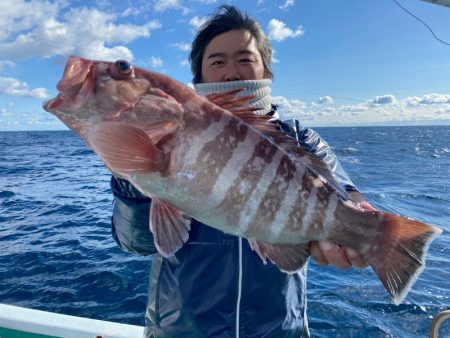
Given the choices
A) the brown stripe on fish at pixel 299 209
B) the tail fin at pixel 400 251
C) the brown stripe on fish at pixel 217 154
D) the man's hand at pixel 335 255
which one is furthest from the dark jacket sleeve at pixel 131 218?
the tail fin at pixel 400 251

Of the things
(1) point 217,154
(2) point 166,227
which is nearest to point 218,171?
(1) point 217,154

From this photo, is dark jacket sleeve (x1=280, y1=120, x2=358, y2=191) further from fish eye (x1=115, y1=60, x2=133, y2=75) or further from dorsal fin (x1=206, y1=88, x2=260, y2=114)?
fish eye (x1=115, y1=60, x2=133, y2=75)

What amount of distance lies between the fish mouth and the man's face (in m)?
1.35

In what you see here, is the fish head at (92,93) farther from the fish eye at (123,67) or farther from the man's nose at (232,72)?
the man's nose at (232,72)

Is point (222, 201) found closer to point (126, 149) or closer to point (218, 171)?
point (218, 171)

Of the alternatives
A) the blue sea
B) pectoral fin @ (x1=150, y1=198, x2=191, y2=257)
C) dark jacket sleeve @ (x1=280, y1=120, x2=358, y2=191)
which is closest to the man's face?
dark jacket sleeve @ (x1=280, y1=120, x2=358, y2=191)

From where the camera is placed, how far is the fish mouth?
1.93 m

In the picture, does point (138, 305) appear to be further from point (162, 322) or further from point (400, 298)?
point (400, 298)

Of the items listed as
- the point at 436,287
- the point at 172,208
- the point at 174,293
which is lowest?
the point at 436,287

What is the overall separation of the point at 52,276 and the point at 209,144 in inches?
264

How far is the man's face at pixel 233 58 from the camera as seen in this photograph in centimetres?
306

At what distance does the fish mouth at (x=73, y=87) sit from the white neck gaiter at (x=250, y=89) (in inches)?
42.7

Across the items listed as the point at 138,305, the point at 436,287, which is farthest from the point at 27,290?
the point at 436,287

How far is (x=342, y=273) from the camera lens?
8102 millimetres
